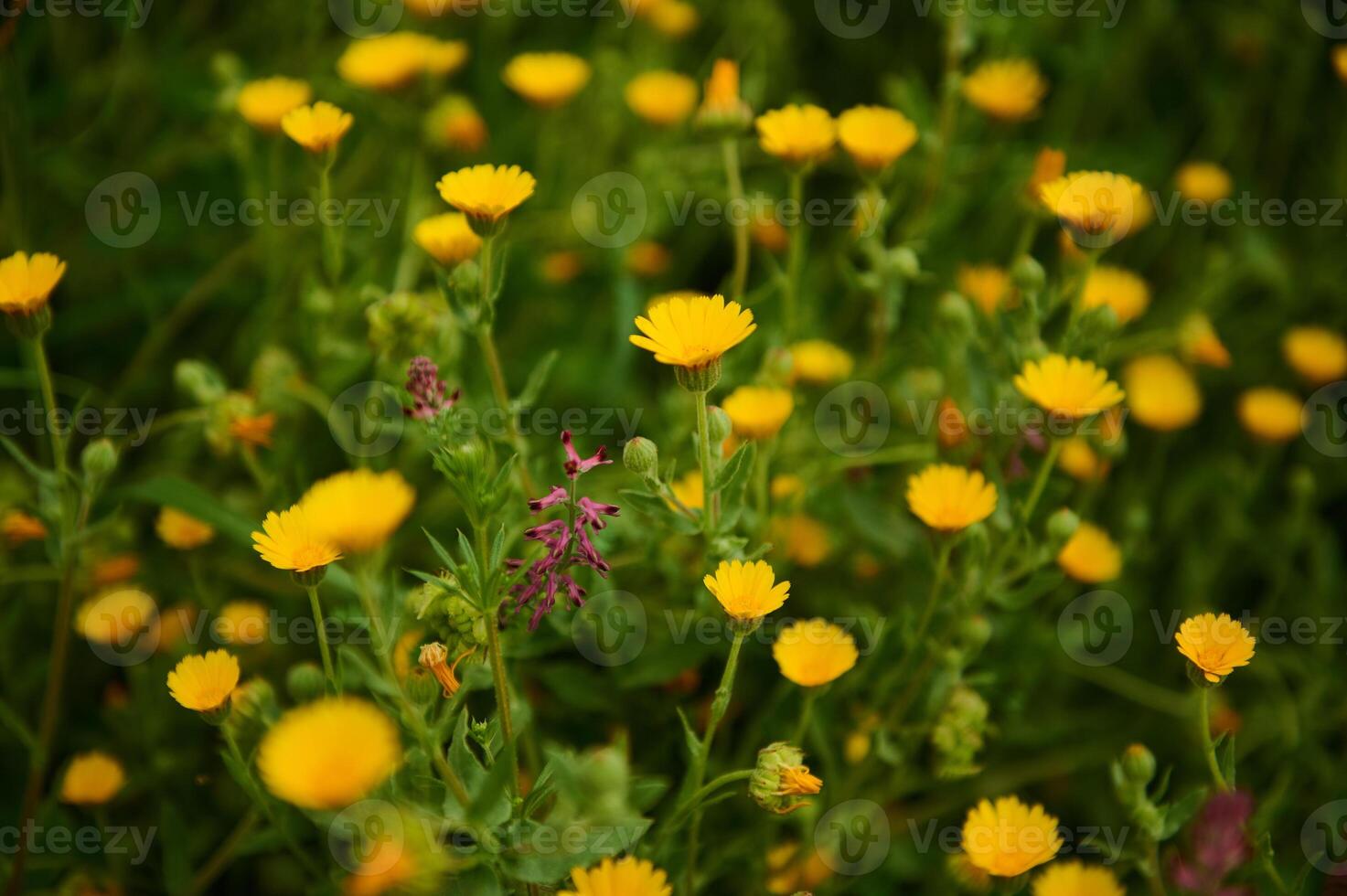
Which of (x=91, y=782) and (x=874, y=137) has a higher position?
(x=874, y=137)

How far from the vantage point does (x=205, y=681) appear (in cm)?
122

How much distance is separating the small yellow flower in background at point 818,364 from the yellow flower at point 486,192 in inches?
24.3

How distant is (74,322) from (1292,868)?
8.33ft

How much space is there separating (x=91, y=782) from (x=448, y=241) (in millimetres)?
975

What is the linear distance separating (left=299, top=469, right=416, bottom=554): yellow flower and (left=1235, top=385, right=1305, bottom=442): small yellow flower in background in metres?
1.83

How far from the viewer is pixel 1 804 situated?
171 centimetres

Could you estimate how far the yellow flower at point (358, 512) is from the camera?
100 cm

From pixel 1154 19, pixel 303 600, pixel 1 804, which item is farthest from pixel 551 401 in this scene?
pixel 1154 19

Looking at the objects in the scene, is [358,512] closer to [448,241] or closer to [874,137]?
[448,241]

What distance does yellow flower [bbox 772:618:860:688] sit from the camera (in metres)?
1.33

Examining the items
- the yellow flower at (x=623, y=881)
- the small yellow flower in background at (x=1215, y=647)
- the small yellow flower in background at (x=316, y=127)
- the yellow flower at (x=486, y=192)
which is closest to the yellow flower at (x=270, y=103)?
the small yellow flower in background at (x=316, y=127)

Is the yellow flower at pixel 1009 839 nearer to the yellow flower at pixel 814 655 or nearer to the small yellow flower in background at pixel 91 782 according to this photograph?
the yellow flower at pixel 814 655

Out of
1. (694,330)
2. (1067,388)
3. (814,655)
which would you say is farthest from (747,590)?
(1067,388)

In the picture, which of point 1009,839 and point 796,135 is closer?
point 1009,839
